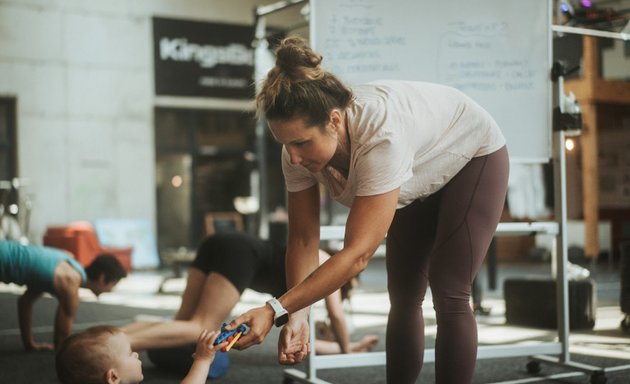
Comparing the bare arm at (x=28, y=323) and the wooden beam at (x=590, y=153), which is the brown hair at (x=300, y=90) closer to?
the bare arm at (x=28, y=323)

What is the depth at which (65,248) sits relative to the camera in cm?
838

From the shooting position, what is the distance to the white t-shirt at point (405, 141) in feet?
4.88

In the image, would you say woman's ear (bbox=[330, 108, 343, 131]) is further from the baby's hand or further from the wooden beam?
the wooden beam

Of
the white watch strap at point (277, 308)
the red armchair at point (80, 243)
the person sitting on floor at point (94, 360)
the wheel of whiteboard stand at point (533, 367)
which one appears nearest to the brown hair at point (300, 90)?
the white watch strap at point (277, 308)

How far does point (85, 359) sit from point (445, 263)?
0.87 m

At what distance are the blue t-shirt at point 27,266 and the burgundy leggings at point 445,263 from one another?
1.91 m

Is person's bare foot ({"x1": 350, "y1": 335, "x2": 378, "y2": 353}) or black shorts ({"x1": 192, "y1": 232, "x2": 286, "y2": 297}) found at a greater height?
black shorts ({"x1": 192, "y1": 232, "x2": 286, "y2": 297})

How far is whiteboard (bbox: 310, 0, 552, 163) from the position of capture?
8.82ft

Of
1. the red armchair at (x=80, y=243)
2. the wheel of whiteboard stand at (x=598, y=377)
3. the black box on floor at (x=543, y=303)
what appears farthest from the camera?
the red armchair at (x=80, y=243)

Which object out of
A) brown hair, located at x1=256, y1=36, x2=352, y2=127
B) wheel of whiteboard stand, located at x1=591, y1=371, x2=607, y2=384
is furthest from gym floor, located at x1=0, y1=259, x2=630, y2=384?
brown hair, located at x1=256, y1=36, x2=352, y2=127

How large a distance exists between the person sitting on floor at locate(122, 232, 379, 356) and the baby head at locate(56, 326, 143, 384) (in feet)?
2.65

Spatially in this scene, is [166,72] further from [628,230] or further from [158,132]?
[628,230]

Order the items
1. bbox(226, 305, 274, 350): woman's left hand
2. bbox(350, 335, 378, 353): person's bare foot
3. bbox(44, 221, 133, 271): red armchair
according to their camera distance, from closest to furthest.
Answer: bbox(226, 305, 274, 350): woman's left hand < bbox(350, 335, 378, 353): person's bare foot < bbox(44, 221, 133, 271): red armchair

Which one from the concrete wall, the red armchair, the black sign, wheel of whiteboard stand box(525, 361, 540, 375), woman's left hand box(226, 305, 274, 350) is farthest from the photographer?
the black sign
